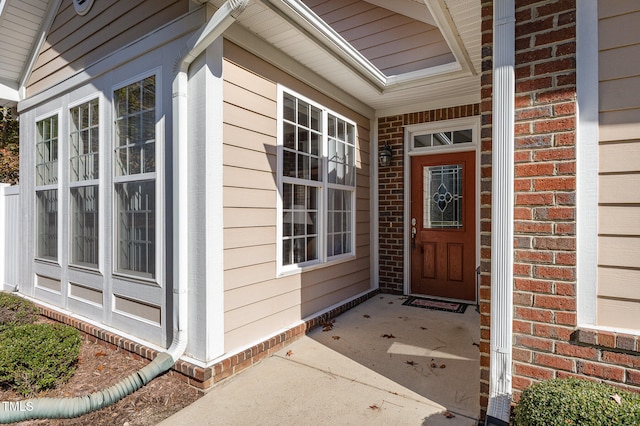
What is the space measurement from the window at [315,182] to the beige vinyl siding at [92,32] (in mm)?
1331

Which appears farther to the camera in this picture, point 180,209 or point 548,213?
point 180,209

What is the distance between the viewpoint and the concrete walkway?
2.33 meters

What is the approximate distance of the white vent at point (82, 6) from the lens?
3865 mm

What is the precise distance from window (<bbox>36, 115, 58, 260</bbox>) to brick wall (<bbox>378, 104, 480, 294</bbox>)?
4.39 metres

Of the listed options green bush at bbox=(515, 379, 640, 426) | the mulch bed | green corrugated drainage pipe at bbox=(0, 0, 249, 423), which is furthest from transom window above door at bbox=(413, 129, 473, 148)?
the mulch bed

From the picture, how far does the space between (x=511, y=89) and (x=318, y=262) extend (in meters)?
2.72

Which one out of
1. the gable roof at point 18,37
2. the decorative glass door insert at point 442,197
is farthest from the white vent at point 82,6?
the decorative glass door insert at point 442,197

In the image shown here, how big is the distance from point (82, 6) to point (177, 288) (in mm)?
3498

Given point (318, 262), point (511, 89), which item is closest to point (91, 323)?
point (318, 262)

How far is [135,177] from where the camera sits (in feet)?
10.7

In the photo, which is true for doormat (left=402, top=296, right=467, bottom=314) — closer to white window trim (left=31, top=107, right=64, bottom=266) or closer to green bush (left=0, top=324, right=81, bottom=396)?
green bush (left=0, top=324, right=81, bottom=396)

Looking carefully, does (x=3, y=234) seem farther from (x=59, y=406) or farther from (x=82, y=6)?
(x=59, y=406)

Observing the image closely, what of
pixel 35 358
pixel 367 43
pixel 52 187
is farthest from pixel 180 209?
pixel 367 43

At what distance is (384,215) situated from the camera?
541cm
